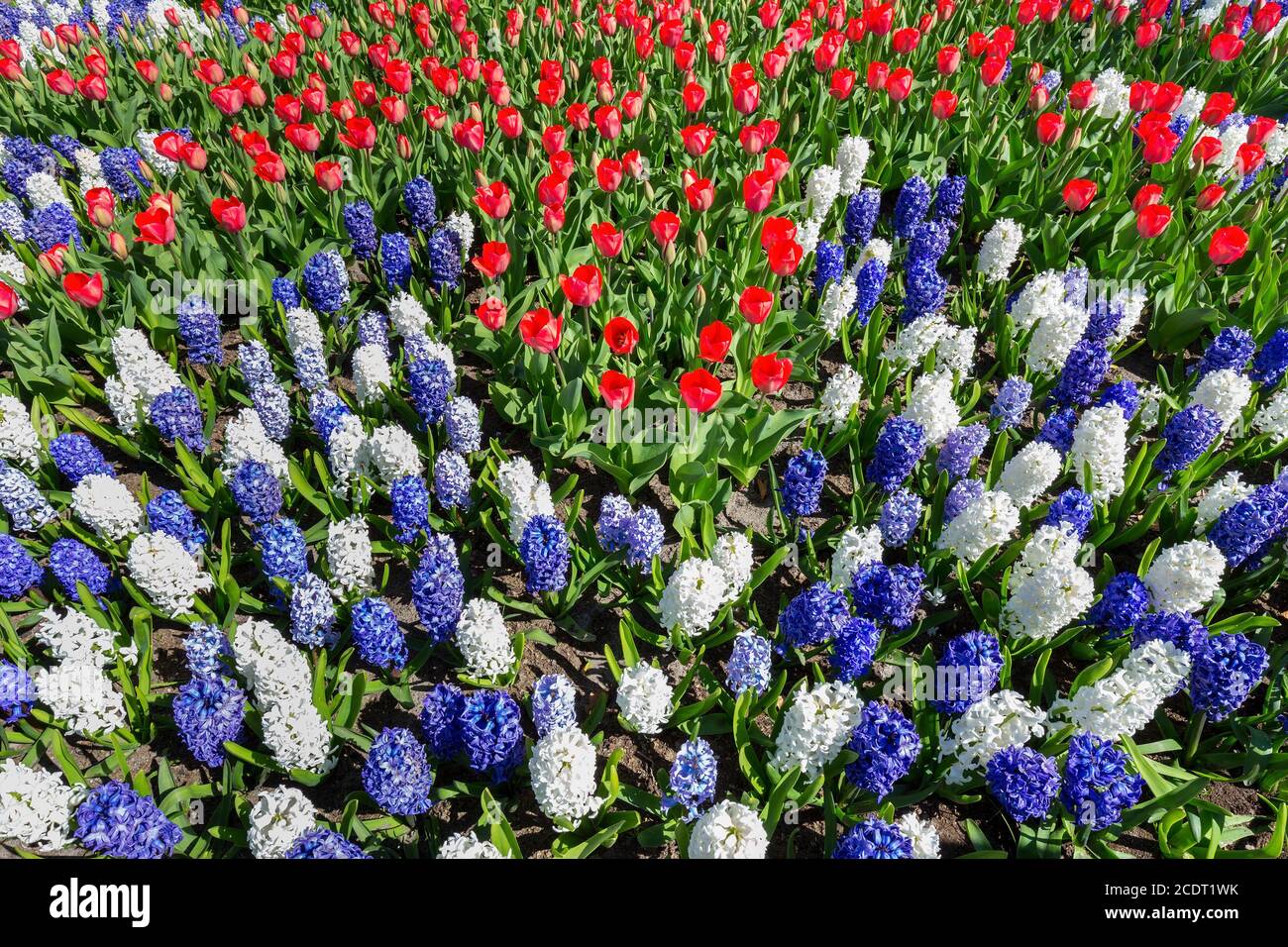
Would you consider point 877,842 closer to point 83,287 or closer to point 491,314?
point 491,314

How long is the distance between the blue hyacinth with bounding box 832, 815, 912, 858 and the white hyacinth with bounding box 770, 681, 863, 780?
13.7 inches

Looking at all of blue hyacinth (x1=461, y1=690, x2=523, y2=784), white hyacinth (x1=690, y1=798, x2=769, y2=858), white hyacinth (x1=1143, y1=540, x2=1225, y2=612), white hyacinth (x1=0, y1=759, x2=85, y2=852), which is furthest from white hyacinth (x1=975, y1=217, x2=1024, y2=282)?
white hyacinth (x1=0, y1=759, x2=85, y2=852)

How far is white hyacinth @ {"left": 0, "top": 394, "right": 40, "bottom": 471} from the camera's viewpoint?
399cm

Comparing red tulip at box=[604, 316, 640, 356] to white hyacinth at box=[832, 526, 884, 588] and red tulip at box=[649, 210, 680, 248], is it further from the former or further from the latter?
white hyacinth at box=[832, 526, 884, 588]

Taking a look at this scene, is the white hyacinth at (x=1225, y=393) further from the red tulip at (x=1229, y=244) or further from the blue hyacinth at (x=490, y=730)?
the blue hyacinth at (x=490, y=730)

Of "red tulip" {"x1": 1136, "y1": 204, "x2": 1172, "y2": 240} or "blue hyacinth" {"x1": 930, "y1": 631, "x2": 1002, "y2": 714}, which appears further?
"red tulip" {"x1": 1136, "y1": 204, "x2": 1172, "y2": 240}

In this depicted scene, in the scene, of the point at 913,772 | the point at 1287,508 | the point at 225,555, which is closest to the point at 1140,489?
the point at 1287,508

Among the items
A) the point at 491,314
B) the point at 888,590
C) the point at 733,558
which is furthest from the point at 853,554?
the point at 491,314

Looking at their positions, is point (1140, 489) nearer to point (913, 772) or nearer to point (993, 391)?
point (993, 391)

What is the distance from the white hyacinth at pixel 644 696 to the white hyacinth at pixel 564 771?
11.8 inches

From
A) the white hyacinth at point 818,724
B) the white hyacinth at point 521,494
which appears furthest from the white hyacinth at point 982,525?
the white hyacinth at point 521,494

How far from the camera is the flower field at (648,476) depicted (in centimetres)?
300

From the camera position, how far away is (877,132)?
20.5 feet

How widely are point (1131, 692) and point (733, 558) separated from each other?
153 centimetres
